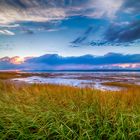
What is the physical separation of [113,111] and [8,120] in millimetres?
2210

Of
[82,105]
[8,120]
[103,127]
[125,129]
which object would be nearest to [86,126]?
[103,127]

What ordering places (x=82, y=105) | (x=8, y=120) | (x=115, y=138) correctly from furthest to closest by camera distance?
(x=82, y=105) < (x=8, y=120) < (x=115, y=138)

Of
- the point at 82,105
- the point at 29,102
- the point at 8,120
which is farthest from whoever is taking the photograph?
the point at 29,102

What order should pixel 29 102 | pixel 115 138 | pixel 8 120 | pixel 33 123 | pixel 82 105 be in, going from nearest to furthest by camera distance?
pixel 115 138
pixel 33 123
pixel 8 120
pixel 82 105
pixel 29 102

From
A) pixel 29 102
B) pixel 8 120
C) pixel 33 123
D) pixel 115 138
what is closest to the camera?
pixel 115 138

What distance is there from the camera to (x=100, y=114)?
608 cm

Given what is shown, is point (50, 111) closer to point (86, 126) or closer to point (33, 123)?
point (33, 123)

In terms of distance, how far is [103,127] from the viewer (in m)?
5.55

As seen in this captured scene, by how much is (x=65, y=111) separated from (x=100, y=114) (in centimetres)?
72

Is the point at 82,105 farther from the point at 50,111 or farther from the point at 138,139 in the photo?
the point at 138,139

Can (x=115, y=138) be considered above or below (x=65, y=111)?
below

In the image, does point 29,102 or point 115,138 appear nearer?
point 115,138

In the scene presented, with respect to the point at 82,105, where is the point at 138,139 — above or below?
below

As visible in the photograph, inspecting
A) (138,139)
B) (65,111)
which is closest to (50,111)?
(65,111)
